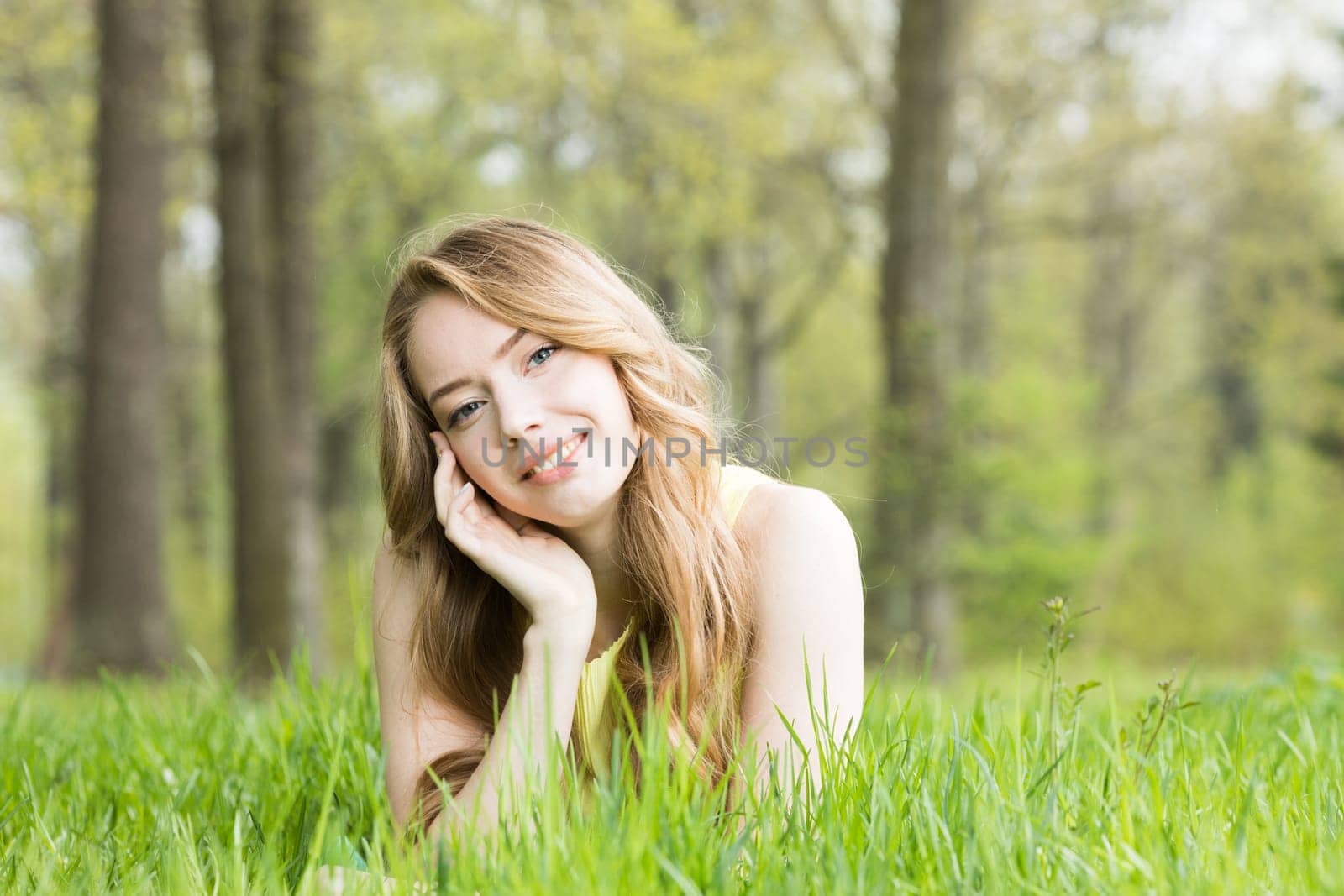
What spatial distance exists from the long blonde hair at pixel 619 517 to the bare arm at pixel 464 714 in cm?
4

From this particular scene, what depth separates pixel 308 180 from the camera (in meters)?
9.42

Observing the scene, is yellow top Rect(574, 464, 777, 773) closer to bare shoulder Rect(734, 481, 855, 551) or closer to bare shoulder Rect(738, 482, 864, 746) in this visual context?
bare shoulder Rect(734, 481, 855, 551)

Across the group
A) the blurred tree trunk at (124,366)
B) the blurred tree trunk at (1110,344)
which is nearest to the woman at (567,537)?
the blurred tree trunk at (124,366)

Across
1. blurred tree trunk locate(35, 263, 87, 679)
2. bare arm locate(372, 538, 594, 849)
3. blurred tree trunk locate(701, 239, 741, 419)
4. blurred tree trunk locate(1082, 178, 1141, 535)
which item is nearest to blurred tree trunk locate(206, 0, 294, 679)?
bare arm locate(372, 538, 594, 849)

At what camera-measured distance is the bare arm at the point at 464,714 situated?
189 cm

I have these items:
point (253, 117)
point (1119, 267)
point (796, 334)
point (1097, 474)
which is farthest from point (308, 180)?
point (1119, 267)

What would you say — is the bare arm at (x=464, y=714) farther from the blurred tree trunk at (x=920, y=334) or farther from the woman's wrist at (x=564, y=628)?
the blurred tree trunk at (x=920, y=334)

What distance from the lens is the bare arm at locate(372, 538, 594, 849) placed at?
1.89 meters

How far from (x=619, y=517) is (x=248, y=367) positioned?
692 cm

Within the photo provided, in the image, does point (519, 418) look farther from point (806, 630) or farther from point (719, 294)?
point (719, 294)

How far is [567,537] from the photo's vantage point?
7.91ft

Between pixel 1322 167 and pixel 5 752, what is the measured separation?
73.2ft

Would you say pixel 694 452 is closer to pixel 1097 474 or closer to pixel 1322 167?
pixel 1097 474

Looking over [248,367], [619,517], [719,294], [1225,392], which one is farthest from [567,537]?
[1225,392]
